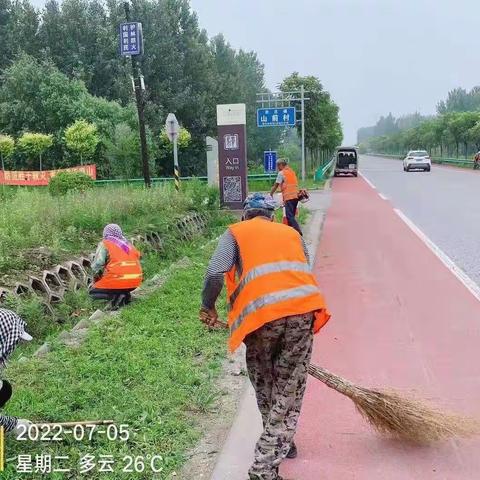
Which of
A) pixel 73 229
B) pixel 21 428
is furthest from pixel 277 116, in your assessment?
pixel 21 428

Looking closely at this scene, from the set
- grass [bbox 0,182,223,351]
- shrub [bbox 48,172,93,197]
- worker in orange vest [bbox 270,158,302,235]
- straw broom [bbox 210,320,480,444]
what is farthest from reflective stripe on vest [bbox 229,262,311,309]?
shrub [bbox 48,172,93,197]

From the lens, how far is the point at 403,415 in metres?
3.71

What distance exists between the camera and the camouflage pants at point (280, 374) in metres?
3.23

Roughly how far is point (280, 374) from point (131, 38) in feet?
59.9

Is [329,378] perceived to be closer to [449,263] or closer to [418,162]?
[449,263]

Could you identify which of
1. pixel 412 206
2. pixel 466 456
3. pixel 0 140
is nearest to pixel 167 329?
pixel 466 456

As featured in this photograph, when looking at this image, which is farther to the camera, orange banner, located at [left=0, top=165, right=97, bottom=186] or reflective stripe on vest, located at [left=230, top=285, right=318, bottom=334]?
orange banner, located at [left=0, top=165, right=97, bottom=186]

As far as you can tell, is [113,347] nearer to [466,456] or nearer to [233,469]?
[233,469]

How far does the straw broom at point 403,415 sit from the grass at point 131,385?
795 mm

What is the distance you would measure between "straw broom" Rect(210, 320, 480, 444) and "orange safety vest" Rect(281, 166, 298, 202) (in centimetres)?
836

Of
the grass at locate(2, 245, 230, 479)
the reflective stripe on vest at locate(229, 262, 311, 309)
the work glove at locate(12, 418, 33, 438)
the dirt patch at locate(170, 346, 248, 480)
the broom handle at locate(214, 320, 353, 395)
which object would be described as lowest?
the dirt patch at locate(170, 346, 248, 480)

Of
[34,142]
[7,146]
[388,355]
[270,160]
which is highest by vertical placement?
[34,142]

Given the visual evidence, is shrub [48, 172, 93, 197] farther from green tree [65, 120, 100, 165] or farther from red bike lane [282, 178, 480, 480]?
red bike lane [282, 178, 480, 480]

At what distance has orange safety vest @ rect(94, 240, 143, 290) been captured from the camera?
6.95 metres
